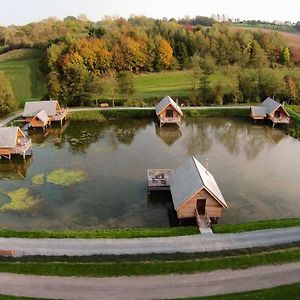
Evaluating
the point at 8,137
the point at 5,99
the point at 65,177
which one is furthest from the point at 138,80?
the point at 65,177

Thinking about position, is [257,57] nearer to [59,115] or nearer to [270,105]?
[270,105]

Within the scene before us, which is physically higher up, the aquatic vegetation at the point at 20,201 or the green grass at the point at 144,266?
the green grass at the point at 144,266

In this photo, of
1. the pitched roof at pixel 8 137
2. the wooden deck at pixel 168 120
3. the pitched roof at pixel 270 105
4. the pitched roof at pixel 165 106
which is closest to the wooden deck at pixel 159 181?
the pitched roof at pixel 8 137

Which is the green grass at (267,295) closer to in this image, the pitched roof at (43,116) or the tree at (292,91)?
the pitched roof at (43,116)

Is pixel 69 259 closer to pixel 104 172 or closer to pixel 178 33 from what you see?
pixel 104 172

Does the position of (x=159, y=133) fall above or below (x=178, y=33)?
below

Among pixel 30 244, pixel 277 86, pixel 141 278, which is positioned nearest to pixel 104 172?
pixel 30 244
